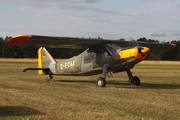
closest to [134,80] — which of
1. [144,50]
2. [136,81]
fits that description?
[136,81]

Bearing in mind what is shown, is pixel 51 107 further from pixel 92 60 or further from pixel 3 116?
pixel 92 60

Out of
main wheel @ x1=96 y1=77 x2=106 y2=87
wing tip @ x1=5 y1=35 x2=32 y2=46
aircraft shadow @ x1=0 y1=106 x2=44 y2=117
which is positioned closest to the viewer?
aircraft shadow @ x1=0 y1=106 x2=44 y2=117

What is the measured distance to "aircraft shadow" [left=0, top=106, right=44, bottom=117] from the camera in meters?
6.93

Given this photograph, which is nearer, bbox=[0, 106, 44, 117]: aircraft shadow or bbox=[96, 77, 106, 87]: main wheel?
bbox=[0, 106, 44, 117]: aircraft shadow

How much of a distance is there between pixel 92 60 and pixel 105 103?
6.74m

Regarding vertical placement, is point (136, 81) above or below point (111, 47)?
below

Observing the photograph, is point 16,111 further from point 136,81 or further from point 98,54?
point 136,81

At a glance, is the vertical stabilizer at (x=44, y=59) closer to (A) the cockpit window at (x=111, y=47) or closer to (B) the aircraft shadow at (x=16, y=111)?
(A) the cockpit window at (x=111, y=47)

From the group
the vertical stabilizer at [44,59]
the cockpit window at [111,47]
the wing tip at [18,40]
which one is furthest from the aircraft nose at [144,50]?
the vertical stabilizer at [44,59]

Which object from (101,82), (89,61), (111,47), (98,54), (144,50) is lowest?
(101,82)

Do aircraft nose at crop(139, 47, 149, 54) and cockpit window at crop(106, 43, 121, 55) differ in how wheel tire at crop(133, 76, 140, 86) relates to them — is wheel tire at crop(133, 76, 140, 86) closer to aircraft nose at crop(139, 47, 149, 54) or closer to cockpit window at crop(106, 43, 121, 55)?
cockpit window at crop(106, 43, 121, 55)

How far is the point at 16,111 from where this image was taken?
7.29m

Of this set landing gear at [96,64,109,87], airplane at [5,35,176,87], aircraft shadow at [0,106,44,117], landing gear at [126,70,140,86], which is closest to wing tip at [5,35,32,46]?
airplane at [5,35,176,87]

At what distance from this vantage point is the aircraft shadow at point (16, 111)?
693 cm
